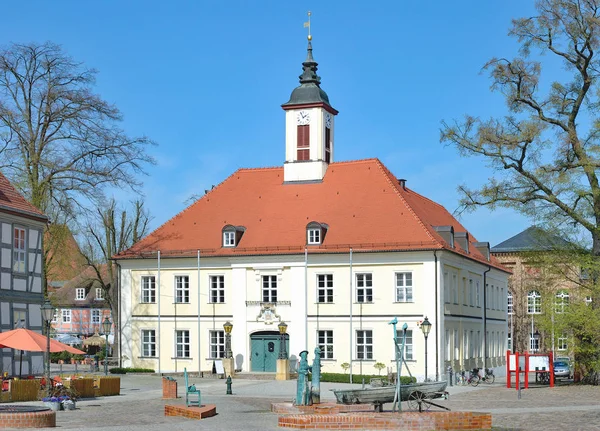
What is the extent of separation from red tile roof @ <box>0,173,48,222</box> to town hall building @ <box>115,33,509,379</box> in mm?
12388

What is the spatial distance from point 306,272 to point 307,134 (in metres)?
8.13

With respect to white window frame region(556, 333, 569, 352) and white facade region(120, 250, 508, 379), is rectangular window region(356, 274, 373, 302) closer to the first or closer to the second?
white facade region(120, 250, 508, 379)

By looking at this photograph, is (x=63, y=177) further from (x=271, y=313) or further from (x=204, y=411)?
(x=204, y=411)

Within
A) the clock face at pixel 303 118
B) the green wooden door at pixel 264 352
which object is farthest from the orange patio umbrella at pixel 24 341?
the clock face at pixel 303 118

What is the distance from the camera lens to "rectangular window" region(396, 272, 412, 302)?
46281mm

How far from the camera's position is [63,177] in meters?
43.7

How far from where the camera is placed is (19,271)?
3747 cm

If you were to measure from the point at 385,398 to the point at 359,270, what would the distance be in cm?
2446

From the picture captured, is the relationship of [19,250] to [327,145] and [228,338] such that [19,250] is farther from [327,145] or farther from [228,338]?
[327,145]

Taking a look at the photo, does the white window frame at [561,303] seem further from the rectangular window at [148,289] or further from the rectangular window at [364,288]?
the rectangular window at [148,289]

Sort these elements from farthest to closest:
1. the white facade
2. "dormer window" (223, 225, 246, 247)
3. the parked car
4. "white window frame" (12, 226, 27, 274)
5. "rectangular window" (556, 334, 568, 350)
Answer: the parked car
"dormer window" (223, 225, 246, 247)
the white facade
"rectangular window" (556, 334, 568, 350)
"white window frame" (12, 226, 27, 274)

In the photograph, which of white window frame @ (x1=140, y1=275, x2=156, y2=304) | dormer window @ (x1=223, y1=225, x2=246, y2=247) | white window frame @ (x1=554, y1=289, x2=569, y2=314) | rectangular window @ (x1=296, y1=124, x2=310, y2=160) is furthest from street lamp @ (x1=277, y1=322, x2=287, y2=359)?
white window frame @ (x1=554, y1=289, x2=569, y2=314)

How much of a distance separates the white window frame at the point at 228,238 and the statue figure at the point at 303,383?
2512 cm

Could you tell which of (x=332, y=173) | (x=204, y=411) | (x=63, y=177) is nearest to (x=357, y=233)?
(x=332, y=173)
